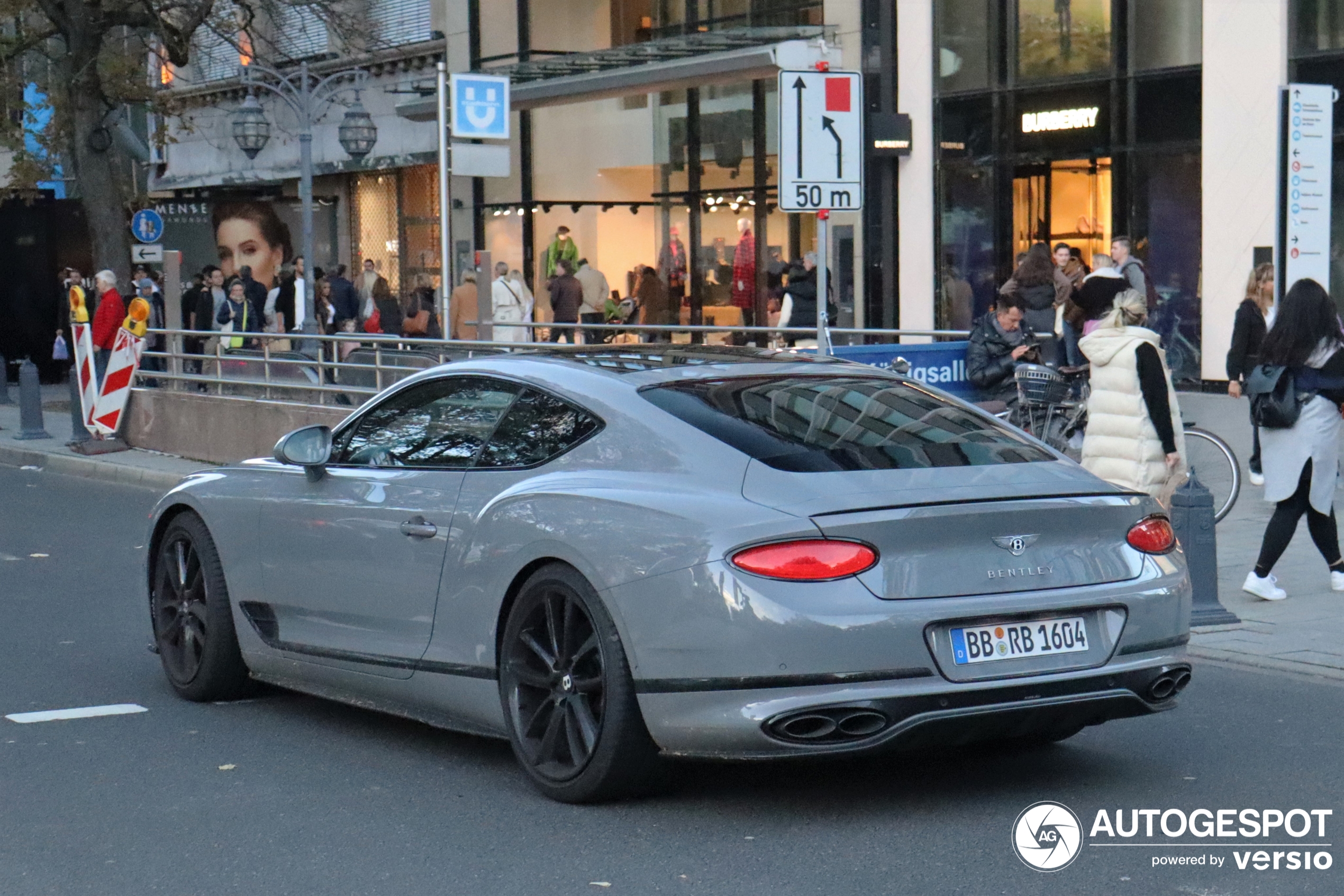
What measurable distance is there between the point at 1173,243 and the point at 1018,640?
17363 mm

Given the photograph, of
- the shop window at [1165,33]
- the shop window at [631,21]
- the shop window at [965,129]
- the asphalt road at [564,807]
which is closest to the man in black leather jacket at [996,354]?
the asphalt road at [564,807]

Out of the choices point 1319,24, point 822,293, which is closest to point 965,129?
point 1319,24

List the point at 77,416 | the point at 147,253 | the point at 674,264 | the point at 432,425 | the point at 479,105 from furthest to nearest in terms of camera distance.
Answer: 1. the point at 147,253
2. the point at 674,264
3. the point at 77,416
4. the point at 479,105
5. the point at 432,425

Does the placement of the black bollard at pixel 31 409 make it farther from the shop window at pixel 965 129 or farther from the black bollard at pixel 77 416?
the shop window at pixel 965 129

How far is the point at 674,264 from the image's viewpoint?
2973 cm

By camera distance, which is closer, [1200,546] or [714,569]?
[714,569]

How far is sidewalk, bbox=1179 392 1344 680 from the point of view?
8.16m

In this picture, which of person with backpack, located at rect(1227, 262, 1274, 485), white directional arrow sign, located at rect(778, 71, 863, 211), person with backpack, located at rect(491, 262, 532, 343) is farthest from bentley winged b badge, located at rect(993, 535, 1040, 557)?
person with backpack, located at rect(491, 262, 532, 343)

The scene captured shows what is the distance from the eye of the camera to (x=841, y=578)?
522cm

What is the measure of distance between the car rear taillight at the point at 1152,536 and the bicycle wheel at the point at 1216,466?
21.3 feet

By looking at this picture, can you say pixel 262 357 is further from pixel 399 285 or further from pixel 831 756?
pixel 399 285

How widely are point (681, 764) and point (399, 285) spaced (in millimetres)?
31984

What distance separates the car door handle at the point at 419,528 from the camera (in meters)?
6.26

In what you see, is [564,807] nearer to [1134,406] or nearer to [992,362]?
[1134,406]
